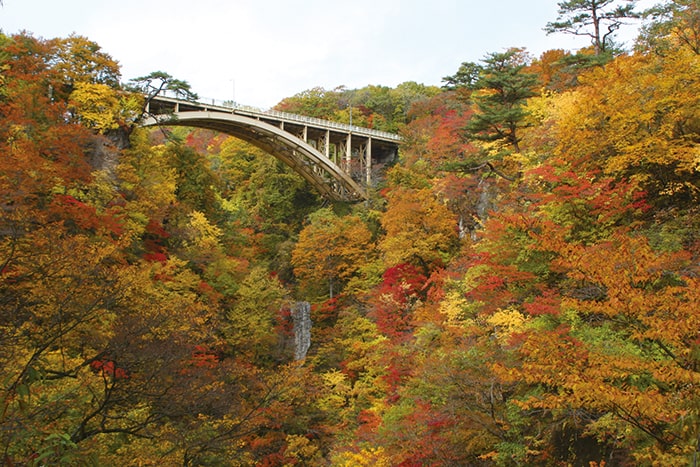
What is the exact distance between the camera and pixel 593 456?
7.74 m

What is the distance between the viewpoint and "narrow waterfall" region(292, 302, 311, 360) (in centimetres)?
2225

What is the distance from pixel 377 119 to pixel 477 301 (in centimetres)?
2739

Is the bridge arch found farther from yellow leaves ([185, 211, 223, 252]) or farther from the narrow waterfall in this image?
the narrow waterfall

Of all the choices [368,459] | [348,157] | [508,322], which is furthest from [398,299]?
[348,157]

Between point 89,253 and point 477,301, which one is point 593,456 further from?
point 89,253

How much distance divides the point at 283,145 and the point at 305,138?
55.3 inches

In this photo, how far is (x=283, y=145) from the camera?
29.7 m

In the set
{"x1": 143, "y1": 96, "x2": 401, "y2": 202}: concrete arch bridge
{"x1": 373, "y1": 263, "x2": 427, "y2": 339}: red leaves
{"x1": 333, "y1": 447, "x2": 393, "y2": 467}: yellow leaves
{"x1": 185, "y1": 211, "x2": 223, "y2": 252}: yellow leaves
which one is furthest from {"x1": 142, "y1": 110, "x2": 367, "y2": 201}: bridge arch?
{"x1": 333, "y1": 447, "x2": 393, "y2": 467}: yellow leaves

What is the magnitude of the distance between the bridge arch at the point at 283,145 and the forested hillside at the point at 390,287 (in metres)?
1.83

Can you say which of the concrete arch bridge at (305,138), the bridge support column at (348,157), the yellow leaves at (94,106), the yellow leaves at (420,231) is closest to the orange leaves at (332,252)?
the yellow leaves at (420,231)

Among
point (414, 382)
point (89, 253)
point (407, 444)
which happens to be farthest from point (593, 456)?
point (89, 253)

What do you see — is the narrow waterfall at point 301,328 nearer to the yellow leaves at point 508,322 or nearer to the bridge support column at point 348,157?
the bridge support column at point 348,157

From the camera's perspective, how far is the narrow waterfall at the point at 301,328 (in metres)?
22.2

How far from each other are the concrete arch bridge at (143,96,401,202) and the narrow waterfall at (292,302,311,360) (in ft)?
33.7
